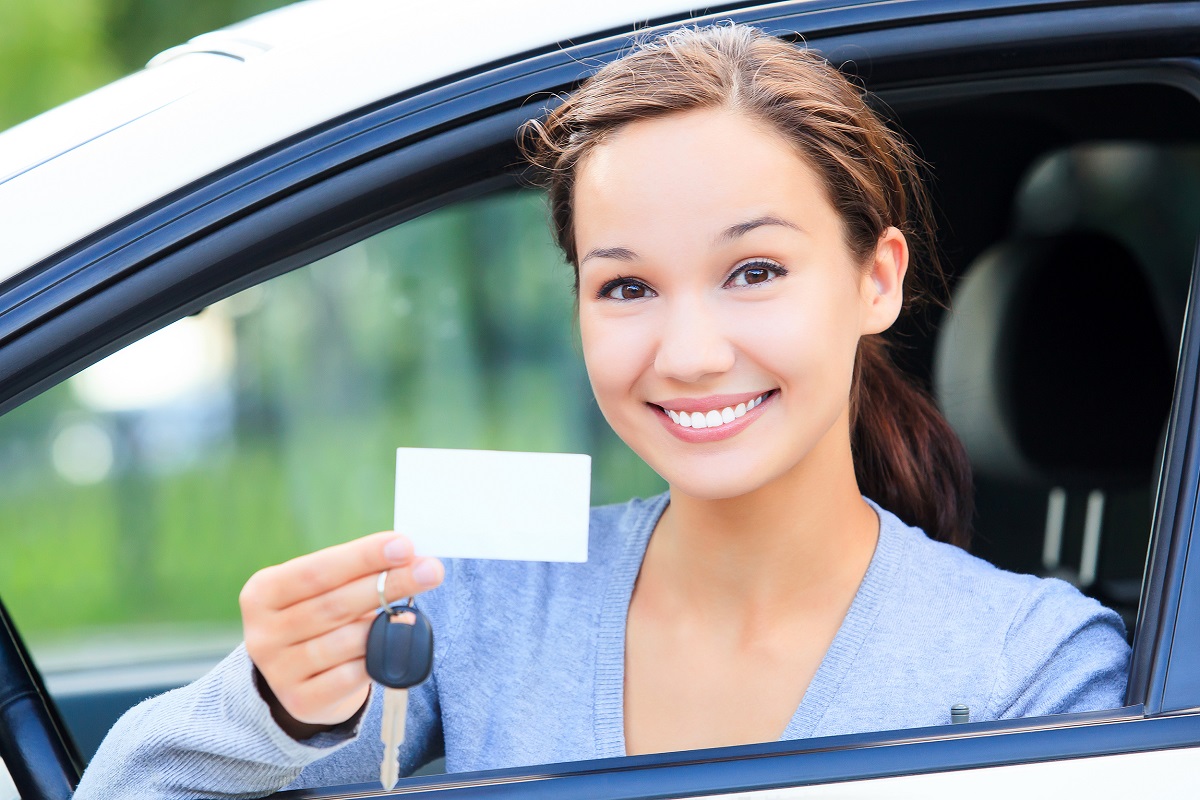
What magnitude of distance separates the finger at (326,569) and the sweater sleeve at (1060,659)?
0.67 metres

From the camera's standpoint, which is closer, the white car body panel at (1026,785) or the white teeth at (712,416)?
the white car body panel at (1026,785)

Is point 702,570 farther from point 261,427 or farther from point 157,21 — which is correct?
point 261,427

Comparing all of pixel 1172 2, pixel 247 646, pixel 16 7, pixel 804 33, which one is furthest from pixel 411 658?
pixel 16 7

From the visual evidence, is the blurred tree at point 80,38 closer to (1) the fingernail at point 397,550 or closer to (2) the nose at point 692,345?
(2) the nose at point 692,345

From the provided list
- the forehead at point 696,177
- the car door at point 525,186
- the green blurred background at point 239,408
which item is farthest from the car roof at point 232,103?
the green blurred background at point 239,408

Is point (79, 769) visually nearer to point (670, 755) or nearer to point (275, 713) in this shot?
point (275, 713)

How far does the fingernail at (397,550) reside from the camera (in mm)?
920

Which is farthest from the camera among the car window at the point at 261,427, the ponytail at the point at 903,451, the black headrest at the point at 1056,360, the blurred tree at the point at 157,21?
the car window at the point at 261,427

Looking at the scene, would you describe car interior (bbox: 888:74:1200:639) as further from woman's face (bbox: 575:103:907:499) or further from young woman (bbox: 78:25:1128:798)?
woman's face (bbox: 575:103:907:499)

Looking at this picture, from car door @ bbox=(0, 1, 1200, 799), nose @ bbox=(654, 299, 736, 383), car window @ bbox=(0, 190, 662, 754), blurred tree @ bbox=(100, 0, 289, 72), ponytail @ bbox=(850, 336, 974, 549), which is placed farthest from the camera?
car window @ bbox=(0, 190, 662, 754)

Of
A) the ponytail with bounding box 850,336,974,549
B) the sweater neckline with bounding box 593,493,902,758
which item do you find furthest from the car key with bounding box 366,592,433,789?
the ponytail with bounding box 850,336,974,549

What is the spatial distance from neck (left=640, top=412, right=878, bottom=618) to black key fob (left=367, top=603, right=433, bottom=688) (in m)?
0.55

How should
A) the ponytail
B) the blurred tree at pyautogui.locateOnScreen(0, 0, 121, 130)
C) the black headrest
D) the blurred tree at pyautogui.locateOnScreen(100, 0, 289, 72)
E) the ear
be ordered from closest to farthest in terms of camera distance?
1. the ear
2. the ponytail
3. the black headrest
4. the blurred tree at pyautogui.locateOnScreen(0, 0, 121, 130)
5. the blurred tree at pyautogui.locateOnScreen(100, 0, 289, 72)

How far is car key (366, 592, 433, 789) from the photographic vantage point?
0.93 metres
